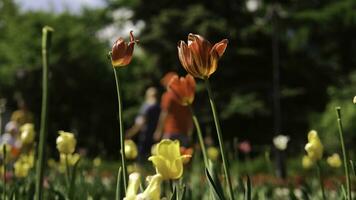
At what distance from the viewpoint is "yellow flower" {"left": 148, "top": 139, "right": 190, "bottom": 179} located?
1.60 metres

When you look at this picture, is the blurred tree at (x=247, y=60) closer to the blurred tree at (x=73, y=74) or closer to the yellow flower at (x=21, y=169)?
the blurred tree at (x=73, y=74)

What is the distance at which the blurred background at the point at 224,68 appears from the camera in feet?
63.4

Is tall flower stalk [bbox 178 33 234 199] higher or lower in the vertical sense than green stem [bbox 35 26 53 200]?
higher

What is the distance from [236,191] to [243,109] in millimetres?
16060

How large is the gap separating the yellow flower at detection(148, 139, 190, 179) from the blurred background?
51.0 feet

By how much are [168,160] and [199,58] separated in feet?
0.96

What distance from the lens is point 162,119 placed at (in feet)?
22.7

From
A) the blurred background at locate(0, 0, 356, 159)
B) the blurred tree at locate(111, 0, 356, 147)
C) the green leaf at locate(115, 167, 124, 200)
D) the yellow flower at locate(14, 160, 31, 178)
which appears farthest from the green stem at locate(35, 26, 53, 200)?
the blurred tree at locate(111, 0, 356, 147)

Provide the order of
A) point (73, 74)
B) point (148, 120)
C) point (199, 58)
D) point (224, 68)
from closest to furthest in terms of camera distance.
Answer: point (199, 58) → point (148, 120) → point (224, 68) → point (73, 74)

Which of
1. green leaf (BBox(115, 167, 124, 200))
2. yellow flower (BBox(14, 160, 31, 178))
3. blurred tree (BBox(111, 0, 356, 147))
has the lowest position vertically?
green leaf (BBox(115, 167, 124, 200))

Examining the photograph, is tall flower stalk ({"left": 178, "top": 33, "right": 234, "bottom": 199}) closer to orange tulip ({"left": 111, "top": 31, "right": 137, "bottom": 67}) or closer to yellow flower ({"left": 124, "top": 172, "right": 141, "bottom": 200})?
orange tulip ({"left": 111, "top": 31, "right": 137, "bottom": 67})

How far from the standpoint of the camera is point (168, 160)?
1.62m

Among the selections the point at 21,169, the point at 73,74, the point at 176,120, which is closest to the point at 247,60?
the point at 73,74

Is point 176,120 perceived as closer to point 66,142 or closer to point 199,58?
point 66,142
